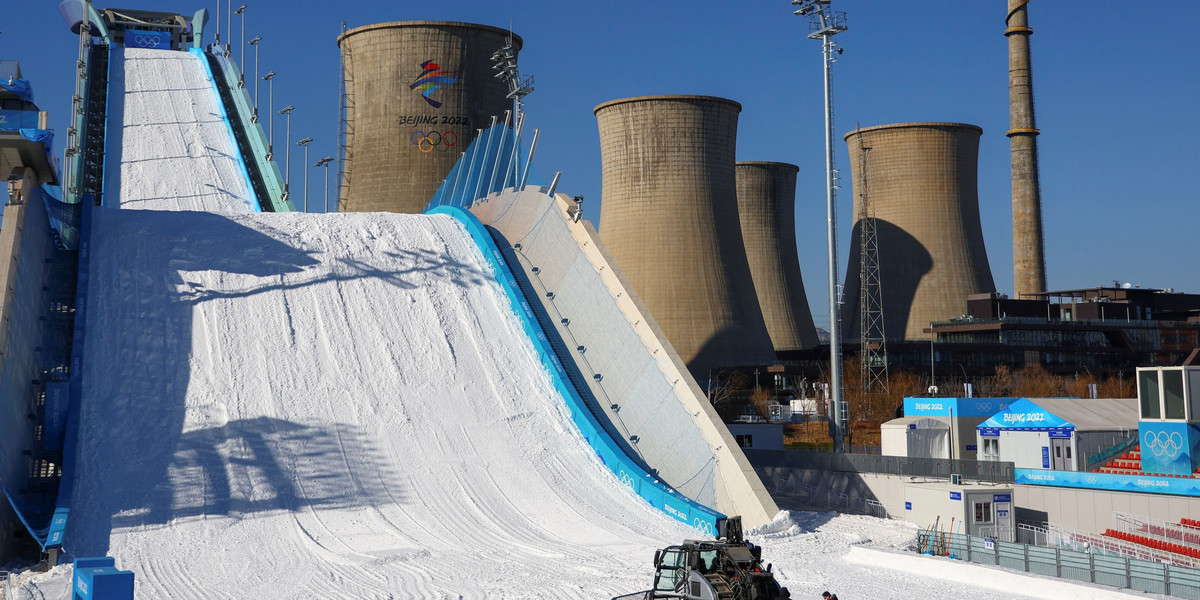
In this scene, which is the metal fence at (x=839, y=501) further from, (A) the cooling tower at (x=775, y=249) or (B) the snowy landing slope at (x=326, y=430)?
(A) the cooling tower at (x=775, y=249)

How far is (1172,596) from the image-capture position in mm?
12875

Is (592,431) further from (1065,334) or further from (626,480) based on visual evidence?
(1065,334)

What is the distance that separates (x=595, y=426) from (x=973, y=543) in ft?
26.5

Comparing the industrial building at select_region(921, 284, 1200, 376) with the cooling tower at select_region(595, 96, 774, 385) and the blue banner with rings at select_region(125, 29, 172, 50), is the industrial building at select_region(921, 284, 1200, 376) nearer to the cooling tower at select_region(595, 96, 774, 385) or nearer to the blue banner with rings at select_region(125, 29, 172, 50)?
the cooling tower at select_region(595, 96, 774, 385)

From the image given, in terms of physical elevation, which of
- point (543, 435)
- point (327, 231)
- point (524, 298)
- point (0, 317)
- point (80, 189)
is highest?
point (80, 189)

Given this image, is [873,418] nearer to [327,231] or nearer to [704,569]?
[327,231]

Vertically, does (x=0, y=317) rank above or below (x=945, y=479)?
above

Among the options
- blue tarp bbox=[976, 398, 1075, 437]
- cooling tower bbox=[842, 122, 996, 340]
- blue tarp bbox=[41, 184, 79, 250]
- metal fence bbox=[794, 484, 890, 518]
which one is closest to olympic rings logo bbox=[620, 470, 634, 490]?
metal fence bbox=[794, 484, 890, 518]

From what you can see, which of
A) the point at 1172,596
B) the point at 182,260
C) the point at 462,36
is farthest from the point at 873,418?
the point at 1172,596

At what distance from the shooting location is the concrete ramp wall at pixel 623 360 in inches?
792

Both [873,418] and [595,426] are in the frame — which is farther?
[873,418]

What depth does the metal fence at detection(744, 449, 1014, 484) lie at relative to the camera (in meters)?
21.3

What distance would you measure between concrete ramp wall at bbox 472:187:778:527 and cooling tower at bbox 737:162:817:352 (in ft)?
89.4

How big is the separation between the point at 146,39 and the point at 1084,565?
42648mm
